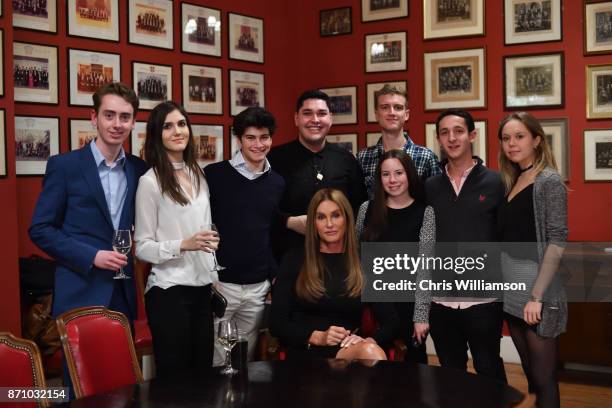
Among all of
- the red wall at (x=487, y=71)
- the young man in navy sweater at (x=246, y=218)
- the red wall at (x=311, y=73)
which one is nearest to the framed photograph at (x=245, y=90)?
the red wall at (x=311, y=73)

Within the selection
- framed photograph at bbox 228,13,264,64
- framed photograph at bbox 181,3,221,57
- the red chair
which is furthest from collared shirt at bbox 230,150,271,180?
framed photograph at bbox 228,13,264,64

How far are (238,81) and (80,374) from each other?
3.91 m

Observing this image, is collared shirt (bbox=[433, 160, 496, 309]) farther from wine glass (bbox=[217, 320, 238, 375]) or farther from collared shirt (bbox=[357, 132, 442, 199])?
wine glass (bbox=[217, 320, 238, 375])

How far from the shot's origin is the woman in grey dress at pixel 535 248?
3291 mm

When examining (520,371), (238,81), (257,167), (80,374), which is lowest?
(520,371)

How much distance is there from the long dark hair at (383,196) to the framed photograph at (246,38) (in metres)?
2.83

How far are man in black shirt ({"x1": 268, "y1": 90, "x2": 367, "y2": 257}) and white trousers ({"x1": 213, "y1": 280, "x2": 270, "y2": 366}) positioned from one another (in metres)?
0.38

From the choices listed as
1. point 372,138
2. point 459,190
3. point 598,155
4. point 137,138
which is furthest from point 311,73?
point 459,190

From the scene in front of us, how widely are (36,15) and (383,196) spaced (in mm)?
2615

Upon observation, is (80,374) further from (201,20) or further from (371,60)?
(371,60)

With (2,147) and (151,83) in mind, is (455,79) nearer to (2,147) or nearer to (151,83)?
(151,83)

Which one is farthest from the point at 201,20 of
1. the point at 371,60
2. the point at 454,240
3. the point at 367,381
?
the point at 367,381

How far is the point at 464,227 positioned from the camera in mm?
3463

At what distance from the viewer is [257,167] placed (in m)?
3.62
